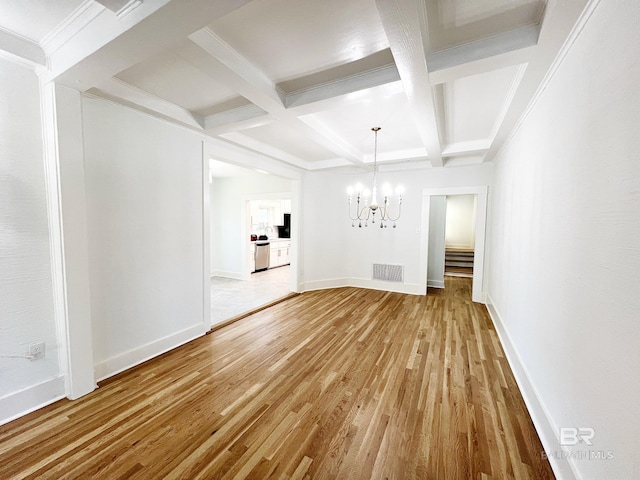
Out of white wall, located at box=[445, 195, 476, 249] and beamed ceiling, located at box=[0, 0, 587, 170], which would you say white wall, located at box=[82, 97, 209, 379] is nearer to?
beamed ceiling, located at box=[0, 0, 587, 170]

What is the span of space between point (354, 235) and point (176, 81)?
14.4 feet

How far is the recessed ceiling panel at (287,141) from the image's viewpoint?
332 centimetres

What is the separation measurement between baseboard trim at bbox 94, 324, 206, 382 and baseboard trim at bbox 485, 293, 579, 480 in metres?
3.48

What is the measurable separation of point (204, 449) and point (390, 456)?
1209mm

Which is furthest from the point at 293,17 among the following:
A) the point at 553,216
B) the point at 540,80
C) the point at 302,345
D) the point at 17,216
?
the point at 302,345

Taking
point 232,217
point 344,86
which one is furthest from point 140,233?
point 232,217

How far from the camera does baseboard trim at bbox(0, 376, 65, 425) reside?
1777mm

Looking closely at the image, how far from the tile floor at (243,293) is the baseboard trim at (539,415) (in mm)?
3669

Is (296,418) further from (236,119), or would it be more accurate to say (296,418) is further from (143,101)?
(143,101)

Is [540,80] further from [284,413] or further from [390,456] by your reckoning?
[284,413]

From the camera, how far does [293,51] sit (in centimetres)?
181

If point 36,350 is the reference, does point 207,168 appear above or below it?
above

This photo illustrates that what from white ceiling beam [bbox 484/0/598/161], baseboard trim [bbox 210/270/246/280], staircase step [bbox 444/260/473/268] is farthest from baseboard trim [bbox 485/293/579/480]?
baseboard trim [bbox 210/270/246/280]

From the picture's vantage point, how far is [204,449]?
1.57 m
